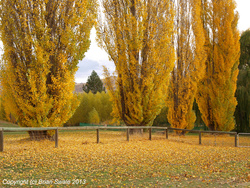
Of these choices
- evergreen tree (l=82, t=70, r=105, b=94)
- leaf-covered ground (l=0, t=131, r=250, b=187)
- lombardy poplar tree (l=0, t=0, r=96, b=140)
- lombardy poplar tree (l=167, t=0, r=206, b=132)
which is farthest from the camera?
evergreen tree (l=82, t=70, r=105, b=94)

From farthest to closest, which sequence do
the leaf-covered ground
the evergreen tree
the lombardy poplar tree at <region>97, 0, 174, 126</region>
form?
the evergreen tree
the lombardy poplar tree at <region>97, 0, 174, 126</region>
the leaf-covered ground

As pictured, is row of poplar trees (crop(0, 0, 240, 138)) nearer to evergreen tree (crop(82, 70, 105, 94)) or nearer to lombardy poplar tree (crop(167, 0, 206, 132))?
lombardy poplar tree (crop(167, 0, 206, 132))

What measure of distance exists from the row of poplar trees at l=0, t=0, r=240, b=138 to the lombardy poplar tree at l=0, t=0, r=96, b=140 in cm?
4

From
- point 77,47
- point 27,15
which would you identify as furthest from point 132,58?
point 27,15

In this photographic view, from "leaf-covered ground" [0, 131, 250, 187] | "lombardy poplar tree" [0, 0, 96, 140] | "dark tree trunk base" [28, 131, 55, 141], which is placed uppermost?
"lombardy poplar tree" [0, 0, 96, 140]

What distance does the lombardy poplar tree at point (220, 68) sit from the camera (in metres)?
18.7

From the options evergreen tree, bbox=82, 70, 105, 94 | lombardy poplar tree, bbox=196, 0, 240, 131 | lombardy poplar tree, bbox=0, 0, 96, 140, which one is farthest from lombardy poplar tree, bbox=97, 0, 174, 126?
evergreen tree, bbox=82, 70, 105, 94

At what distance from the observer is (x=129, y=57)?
14.4 m

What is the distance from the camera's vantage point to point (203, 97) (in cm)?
1989

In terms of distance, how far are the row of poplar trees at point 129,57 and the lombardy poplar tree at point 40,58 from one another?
0.04 meters

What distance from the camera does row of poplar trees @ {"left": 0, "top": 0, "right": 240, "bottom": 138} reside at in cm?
1164

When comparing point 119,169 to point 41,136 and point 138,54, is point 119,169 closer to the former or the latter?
point 41,136

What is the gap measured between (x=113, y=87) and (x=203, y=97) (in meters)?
8.40

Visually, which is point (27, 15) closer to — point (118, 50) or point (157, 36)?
point (118, 50)
